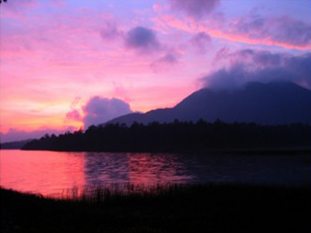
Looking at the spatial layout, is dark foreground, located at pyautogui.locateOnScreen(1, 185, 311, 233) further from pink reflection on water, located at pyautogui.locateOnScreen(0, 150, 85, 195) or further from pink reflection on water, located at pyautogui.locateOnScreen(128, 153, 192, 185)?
pink reflection on water, located at pyautogui.locateOnScreen(0, 150, 85, 195)

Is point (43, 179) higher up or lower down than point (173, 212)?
lower down

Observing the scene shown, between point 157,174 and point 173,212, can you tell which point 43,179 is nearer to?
point 157,174

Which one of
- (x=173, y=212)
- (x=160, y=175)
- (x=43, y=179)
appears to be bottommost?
(x=43, y=179)

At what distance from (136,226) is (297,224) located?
10795mm

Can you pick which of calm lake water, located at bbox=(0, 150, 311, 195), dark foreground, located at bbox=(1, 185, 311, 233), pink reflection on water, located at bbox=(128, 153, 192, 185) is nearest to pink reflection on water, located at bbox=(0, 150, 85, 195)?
calm lake water, located at bbox=(0, 150, 311, 195)

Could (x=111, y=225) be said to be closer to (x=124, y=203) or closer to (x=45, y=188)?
(x=124, y=203)

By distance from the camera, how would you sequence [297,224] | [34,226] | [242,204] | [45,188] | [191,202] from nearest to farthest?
[34,226] < [297,224] < [242,204] < [191,202] < [45,188]

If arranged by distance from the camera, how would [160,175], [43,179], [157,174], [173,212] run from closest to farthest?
[173,212] < [43,179] < [160,175] < [157,174]

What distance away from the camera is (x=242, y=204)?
104 ft

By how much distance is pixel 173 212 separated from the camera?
95.6ft

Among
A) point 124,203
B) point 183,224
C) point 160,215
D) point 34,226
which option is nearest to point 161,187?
point 124,203

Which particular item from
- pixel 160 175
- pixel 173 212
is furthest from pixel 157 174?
pixel 173 212

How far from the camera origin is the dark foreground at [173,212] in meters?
24.0

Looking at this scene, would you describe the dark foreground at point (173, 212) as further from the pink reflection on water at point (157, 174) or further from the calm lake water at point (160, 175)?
the pink reflection on water at point (157, 174)
